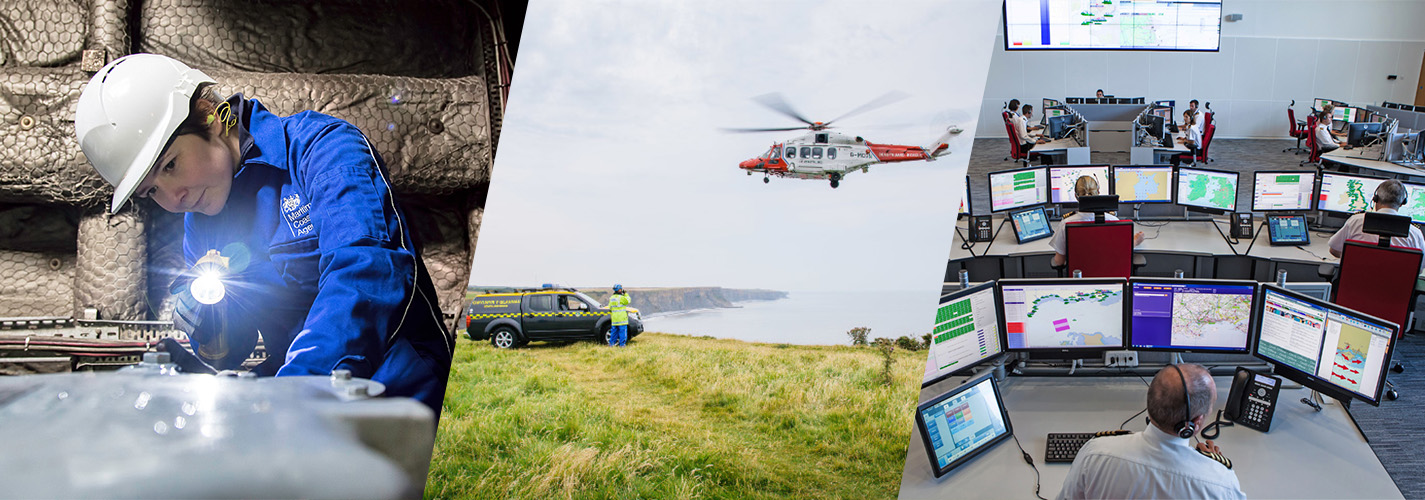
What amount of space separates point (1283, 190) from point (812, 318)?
174 inches

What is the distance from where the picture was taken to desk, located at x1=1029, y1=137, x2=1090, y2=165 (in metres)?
7.48

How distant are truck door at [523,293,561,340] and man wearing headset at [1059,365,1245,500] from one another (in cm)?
140

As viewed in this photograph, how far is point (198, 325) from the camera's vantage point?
216 cm

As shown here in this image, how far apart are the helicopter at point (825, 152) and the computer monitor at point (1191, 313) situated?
53.3 inches

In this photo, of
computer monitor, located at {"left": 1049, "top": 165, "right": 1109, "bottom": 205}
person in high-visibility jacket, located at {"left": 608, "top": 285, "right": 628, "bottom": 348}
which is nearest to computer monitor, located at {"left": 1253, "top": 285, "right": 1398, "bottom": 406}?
person in high-visibility jacket, located at {"left": 608, "top": 285, "right": 628, "bottom": 348}

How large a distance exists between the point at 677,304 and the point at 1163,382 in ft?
4.06

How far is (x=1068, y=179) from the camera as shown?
5078mm

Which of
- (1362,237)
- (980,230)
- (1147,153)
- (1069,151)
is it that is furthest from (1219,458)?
(1147,153)

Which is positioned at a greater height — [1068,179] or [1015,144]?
[1068,179]

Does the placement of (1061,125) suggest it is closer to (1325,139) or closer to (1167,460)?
(1325,139)

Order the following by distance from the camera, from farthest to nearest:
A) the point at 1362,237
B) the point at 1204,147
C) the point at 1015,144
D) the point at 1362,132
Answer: the point at 1204,147, the point at 1015,144, the point at 1362,132, the point at 1362,237

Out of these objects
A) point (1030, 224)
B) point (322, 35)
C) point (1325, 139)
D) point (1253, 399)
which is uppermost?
point (322, 35)

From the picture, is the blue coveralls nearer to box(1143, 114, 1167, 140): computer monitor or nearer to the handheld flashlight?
the handheld flashlight

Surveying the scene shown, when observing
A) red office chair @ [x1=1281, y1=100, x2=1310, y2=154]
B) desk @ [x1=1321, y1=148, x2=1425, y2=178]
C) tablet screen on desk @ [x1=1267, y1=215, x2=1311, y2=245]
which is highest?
tablet screen on desk @ [x1=1267, y1=215, x2=1311, y2=245]
